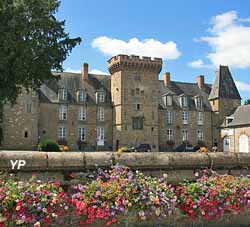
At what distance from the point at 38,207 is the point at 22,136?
1747 inches

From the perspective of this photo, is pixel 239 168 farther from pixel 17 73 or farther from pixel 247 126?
pixel 247 126

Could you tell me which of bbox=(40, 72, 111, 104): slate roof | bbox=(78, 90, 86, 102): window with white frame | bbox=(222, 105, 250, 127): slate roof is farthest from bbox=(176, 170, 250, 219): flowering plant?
bbox=(222, 105, 250, 127): slate roof

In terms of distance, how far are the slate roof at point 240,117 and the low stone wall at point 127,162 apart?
50021 millimetres

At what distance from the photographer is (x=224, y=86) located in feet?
204

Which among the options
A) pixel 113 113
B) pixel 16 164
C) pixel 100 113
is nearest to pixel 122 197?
pixel 16 164

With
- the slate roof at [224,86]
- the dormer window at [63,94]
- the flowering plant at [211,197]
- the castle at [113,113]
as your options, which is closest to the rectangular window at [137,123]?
the castle at [113,113]

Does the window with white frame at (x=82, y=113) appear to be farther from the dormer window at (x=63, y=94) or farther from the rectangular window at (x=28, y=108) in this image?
the rectangular window at (x=28, y=108)

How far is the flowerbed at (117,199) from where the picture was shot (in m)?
4.44

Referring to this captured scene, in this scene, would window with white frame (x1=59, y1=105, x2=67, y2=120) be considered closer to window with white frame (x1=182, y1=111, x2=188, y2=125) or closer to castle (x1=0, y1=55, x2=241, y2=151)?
castle (x1=0, y1=55, x2=241, y2=151)

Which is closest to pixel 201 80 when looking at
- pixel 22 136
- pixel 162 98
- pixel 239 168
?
pixel 162 98

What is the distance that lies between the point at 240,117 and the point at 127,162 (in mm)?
54054

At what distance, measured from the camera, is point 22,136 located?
47.2m

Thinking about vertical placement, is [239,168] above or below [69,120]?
below

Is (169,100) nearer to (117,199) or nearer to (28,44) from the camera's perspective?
(28,44)
